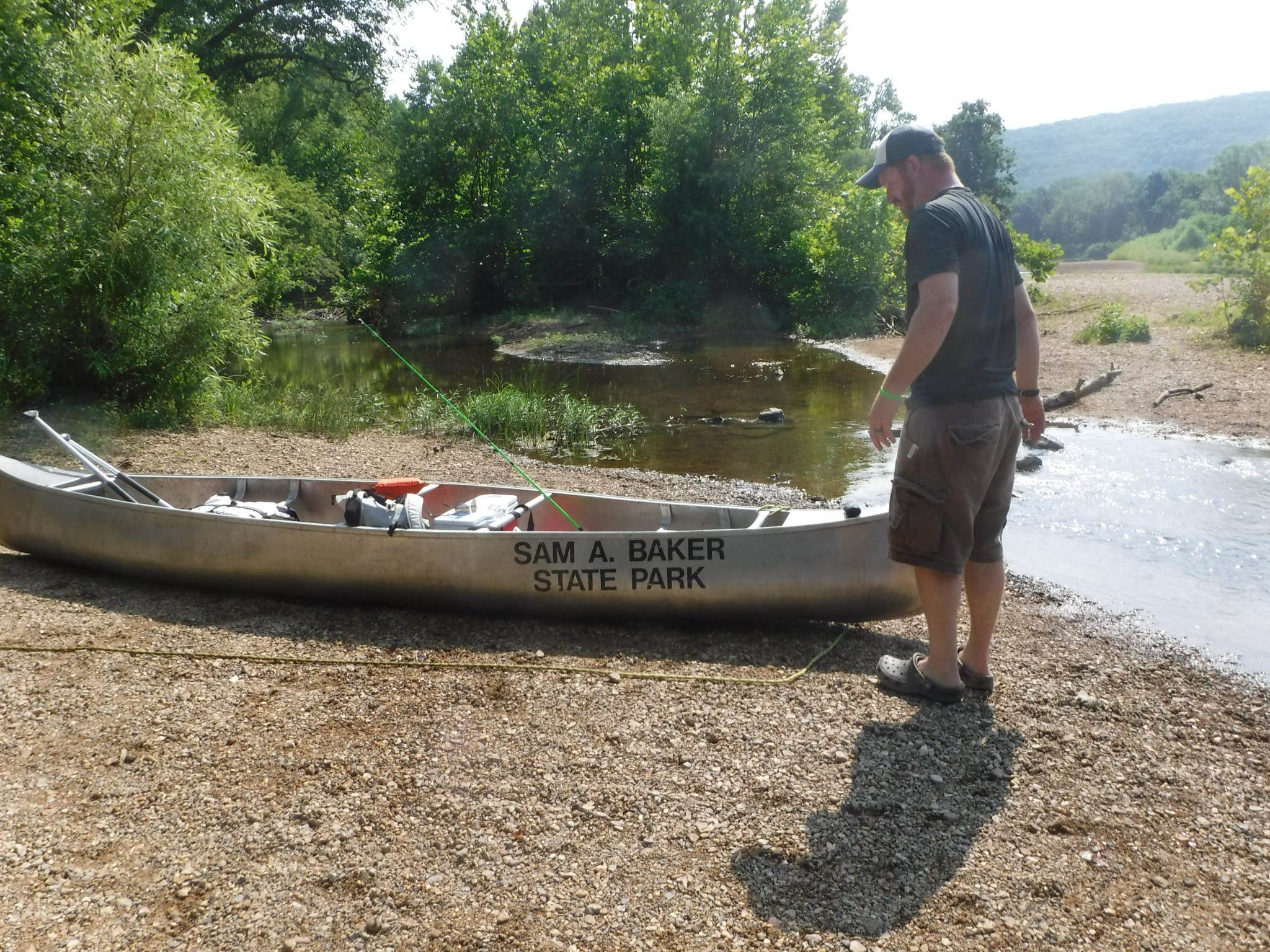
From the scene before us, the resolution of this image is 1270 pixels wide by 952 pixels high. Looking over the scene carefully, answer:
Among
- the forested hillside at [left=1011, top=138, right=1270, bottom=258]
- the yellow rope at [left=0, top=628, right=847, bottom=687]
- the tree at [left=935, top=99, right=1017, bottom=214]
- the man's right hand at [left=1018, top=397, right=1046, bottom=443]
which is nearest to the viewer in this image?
the man's right hand at [left=1018, top=397, right=1046, bottom=443]

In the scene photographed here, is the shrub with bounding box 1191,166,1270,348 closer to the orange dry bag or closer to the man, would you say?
the man

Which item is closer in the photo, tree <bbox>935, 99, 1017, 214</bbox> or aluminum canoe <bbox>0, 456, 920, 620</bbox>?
aluminum canoe <bbox>0, 456, 920, 620</bbox>

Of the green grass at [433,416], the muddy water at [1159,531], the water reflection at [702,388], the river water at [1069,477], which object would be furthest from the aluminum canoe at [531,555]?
the green grass at [433,416]

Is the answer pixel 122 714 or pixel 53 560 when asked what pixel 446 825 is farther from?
pixel 53 560

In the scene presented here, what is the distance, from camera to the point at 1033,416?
393 cm

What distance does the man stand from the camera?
3.39 metres

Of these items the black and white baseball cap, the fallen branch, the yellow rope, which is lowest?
the yellow rope

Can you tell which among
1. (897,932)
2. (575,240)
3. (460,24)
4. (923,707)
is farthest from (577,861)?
(460,24)

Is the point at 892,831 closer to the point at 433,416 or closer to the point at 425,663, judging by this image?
the point at 425,663

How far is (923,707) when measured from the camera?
4.03 metres

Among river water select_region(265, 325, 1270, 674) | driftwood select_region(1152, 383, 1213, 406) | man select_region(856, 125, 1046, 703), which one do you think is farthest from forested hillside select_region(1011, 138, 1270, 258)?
man select_region(856, 125, 1046, 703)

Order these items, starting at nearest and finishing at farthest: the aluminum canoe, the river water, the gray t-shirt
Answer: the gray t-shirt, the aluminum canoe, the river water

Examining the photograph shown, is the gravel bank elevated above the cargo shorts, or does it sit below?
below

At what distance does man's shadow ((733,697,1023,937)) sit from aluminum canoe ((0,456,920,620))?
3.11 ft
